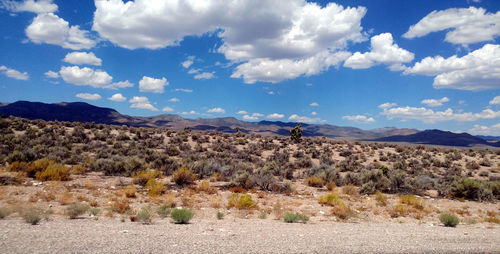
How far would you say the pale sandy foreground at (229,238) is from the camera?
18.0ft

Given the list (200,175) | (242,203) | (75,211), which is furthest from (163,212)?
(200,175)

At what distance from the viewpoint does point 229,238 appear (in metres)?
6.59

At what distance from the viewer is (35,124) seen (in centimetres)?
3005

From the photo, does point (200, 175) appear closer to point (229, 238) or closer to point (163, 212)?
point (163, 212)

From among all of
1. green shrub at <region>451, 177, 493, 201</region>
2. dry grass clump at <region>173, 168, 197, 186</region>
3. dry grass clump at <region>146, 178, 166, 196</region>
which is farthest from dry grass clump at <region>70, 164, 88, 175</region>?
green shrub at <region>451, 177, 493, 201</region>

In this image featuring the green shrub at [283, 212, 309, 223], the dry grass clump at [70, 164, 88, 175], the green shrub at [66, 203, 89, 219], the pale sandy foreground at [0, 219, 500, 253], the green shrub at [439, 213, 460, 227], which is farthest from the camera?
the dry grass clump at [70, 164, 88, 175]

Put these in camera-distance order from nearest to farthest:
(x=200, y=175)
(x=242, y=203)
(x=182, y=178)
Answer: (x=242, y=203) → (x=182, y=178) → (x=200, y=175)

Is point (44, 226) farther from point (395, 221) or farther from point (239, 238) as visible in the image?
point (395, 221)

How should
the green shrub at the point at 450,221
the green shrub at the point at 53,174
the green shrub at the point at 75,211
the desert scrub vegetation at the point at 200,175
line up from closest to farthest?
the green shrub at the point at 75,211 < the green shrub at the point at 450,221 < the desert scrub vegetation at the point at 200,175 < the green shrub at the point at 53,174

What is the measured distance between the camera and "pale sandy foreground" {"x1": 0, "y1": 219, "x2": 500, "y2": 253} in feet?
18.0

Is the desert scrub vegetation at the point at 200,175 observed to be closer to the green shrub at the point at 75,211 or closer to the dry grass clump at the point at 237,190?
the dry grass clump at the point at 237,190

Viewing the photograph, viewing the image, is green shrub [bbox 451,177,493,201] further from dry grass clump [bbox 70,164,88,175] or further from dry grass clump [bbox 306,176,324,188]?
dry grass clump [bbox 70,164,88,175]

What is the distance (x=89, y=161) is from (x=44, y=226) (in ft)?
40.0

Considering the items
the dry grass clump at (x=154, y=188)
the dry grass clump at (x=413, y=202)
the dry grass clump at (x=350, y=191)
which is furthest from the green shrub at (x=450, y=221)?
the dry grass clump at (x=154, y=188)
